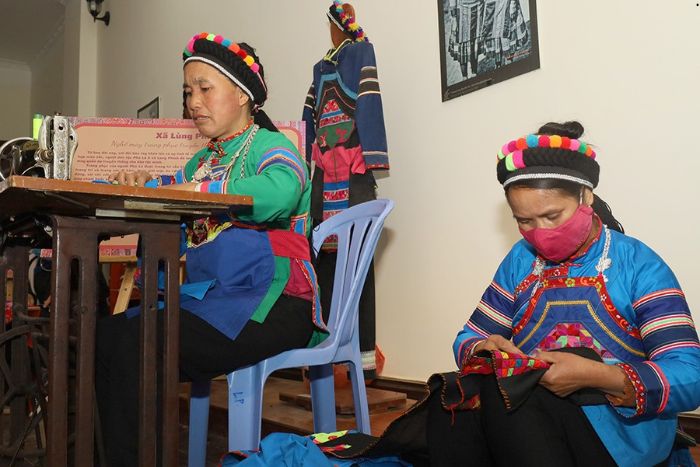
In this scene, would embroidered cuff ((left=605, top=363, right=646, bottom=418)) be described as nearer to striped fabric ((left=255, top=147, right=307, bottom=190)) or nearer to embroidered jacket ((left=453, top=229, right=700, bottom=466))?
embroidered jacket ((left=453, top=229, right=700, bottom=466))

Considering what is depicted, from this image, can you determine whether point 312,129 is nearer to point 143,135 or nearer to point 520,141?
point 143,135

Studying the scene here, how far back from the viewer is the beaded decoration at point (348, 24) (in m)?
3.28

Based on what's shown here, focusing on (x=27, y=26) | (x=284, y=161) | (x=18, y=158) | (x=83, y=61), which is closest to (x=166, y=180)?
(x=18, y=158)

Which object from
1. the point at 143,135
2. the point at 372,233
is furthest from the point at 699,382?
the point at 143,135

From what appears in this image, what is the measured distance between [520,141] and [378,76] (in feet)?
7.12

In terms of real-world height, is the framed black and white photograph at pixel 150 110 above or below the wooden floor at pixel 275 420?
above

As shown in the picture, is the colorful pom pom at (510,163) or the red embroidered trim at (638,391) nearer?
the red embroidered trim at (638,391)

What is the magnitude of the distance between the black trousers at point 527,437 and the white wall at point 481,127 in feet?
3.88

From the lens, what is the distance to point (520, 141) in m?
1.48

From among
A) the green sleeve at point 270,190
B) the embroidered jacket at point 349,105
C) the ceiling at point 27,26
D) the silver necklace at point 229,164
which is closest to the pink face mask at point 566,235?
the green sleeve at point 270,190

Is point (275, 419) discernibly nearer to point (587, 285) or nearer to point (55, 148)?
point (55, 148)

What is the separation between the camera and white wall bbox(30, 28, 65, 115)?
355 inches

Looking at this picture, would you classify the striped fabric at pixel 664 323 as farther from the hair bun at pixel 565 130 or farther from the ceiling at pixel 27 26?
the ceiling at pixel 27 26

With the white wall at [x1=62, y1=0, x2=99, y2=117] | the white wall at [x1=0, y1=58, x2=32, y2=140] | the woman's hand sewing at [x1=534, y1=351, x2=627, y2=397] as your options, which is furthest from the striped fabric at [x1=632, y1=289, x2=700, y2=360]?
the white wall at [x1=0, y1=58, x2=32, y2=140]
